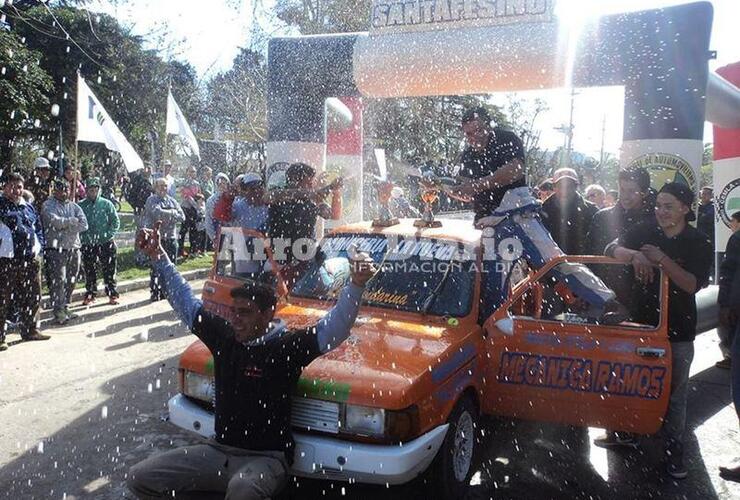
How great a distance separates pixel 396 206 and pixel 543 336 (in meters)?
8.52

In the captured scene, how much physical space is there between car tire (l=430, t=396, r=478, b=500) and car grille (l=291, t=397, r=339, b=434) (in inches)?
24.7

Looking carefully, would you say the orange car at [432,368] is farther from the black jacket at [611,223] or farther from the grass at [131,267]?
the grass at [131,267]

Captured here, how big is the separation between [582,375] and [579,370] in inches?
1.4

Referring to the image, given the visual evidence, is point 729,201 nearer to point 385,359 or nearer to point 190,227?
point 385,359

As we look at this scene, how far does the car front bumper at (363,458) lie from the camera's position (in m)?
3.06

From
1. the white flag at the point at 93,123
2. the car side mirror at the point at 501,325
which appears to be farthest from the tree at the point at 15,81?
the car side mirror at the point at 501,325

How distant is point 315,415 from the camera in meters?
3.26

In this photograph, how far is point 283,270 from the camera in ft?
18.1

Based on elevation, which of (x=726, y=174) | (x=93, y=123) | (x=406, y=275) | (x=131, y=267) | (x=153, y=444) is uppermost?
(x=93, y=123)

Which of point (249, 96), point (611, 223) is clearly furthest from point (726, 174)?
point (249, 96)

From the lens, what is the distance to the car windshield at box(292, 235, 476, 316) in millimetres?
4191

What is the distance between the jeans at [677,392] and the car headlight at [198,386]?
9.41ft

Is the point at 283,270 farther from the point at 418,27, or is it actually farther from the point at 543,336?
the point at 418,27

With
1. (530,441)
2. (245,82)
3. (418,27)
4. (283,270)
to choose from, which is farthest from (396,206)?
(245,82)
